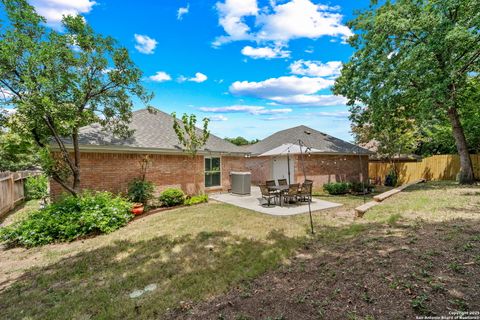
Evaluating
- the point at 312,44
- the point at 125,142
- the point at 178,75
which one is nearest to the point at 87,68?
the point at 125,142

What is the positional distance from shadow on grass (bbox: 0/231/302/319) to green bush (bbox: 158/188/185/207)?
168 inches

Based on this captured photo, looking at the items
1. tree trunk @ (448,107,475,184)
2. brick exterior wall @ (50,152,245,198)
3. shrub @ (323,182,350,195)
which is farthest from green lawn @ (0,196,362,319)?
tree trunk @ (448,107,475,184)

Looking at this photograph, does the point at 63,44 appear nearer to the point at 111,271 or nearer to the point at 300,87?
the point at 111,271

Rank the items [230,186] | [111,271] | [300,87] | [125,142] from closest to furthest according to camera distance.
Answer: [111,271] < [125,142] < [230,186] < [300,87]

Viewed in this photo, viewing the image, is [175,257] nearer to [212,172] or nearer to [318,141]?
[212,172]

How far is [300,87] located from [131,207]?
1745 centimetres

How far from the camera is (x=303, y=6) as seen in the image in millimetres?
8922

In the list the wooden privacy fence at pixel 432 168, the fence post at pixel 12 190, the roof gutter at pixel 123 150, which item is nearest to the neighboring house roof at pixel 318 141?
the wooden privacy fence at pixel 432 168

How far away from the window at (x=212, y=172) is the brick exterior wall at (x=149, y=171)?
30cm

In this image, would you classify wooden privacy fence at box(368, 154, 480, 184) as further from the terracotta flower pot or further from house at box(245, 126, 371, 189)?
the terracotta flower pot

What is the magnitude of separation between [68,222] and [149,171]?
4.53 meters

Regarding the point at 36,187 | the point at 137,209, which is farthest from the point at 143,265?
the point at 36,187

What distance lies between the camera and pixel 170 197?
33.9 ft

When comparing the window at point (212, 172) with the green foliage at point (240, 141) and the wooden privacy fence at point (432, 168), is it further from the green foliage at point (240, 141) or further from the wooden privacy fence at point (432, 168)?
the green foliage at point (240, 141)
